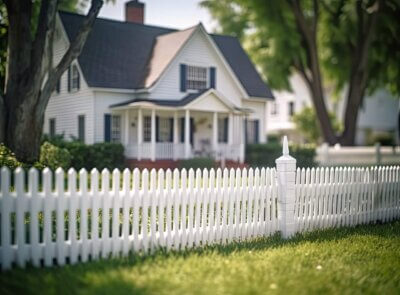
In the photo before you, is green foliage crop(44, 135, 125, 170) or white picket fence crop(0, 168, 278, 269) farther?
green foliage crop(44, 135, 125, 170)

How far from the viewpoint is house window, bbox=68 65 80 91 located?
2441 cm

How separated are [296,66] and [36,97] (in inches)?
949

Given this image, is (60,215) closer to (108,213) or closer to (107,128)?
(108,213)

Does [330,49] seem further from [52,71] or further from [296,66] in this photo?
[52,71]

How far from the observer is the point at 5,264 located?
575cm

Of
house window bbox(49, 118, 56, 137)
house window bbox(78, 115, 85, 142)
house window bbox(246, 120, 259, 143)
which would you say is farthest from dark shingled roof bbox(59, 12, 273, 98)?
house window bbox(49, 118, 56, 137)

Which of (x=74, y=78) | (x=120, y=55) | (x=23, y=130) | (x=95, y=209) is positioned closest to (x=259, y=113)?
(x=120, y=55)

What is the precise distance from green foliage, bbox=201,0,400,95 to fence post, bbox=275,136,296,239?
80.6 feet

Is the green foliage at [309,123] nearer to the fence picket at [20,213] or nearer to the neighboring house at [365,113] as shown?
the neighboring house at [365,113]

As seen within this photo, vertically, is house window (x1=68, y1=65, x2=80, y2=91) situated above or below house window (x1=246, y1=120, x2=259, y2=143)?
above

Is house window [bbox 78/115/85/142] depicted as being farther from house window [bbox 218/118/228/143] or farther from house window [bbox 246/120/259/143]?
house window [bbox 246/120/259/143]

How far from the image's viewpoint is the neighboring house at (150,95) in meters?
23.0

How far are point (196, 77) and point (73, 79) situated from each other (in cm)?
646

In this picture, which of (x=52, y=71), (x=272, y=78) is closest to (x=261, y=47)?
(x=272, y=78)
